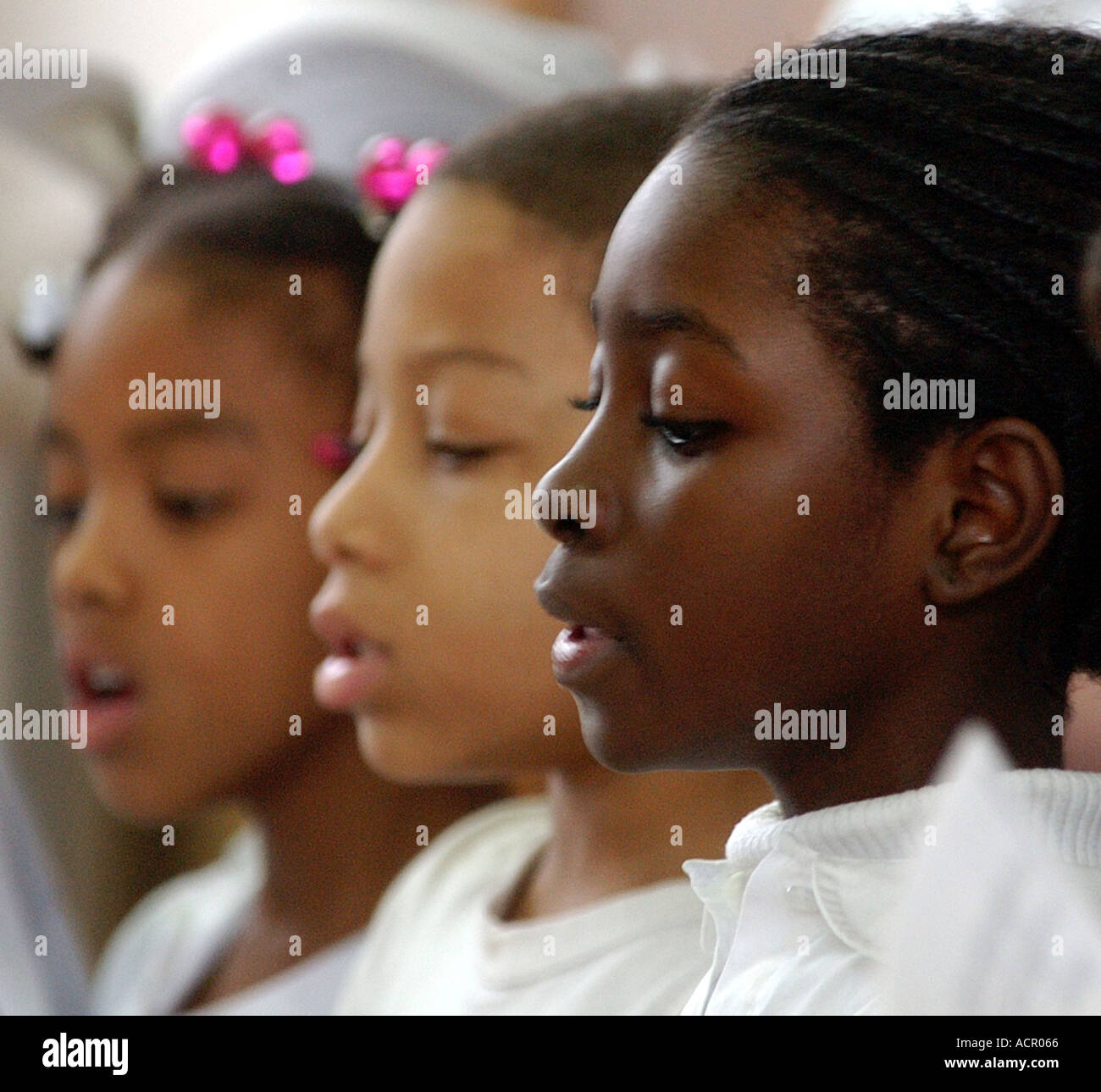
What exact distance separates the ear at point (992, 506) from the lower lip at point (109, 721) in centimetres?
55

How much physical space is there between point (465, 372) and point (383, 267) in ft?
0.25

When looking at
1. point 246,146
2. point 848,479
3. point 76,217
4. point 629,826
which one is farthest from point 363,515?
point 76,217

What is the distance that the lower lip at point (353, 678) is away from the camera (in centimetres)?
67

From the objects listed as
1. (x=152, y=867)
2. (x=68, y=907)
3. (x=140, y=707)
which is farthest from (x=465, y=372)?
(x=152, y=867)

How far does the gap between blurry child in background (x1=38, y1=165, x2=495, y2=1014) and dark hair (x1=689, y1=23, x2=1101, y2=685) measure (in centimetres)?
44

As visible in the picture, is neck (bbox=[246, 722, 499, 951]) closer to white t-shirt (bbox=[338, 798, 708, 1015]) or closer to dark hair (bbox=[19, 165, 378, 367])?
white t-shirt (bbox=[338, 798, 708, 1015])

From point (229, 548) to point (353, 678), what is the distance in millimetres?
185

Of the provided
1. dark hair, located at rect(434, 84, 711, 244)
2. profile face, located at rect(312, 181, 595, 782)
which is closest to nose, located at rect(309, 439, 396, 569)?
profile face, located at rect(312, 181, 595, 782)

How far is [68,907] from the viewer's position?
1.23 m

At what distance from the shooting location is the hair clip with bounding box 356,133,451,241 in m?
0.83

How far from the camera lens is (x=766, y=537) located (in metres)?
0.42

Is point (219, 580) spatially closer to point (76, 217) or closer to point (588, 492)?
point (588, 492)

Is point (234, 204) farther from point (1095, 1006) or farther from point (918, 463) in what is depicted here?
point (1095, 1006)
